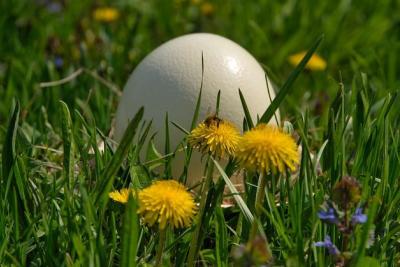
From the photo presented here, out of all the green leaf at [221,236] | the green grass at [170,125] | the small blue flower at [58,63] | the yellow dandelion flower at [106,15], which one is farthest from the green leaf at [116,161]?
the yellow dandelion flower at [106,15]

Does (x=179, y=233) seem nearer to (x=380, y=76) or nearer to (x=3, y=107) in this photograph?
(x=3, y=107)

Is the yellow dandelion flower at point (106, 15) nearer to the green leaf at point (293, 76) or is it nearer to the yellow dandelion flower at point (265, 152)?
the green leaf at point (293, 76)

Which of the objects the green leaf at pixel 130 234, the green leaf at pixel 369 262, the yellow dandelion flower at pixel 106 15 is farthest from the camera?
the yellow dandelion flower at pixel 106 15

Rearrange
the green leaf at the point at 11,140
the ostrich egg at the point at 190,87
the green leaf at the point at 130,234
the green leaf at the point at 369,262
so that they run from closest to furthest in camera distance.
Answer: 1. the green leaf at the point at 130,234
2. the green leaf at the point at 369,262
3. the green leaf at the point at 11,140
4. the ostrich egg at the point at 190,87

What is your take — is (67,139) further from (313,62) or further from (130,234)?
(313,62)

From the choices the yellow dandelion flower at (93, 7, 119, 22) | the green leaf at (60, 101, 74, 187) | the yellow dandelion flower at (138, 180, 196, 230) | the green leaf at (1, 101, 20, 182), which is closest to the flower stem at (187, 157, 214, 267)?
the yellow dandelion flower at (138, 180, 196, 230)

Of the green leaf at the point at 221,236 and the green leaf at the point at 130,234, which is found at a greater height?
the green leaf at the point at 130,234

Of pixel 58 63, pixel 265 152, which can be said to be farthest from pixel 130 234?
pixel 58 63
